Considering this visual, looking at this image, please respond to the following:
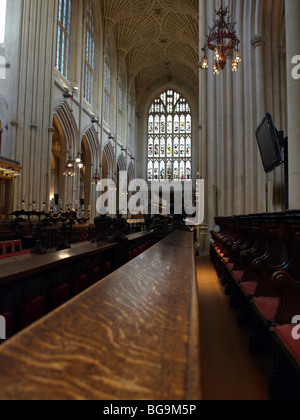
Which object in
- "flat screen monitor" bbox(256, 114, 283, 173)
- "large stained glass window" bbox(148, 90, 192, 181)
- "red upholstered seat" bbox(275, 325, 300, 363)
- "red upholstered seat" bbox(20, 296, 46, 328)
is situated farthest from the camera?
"large stained glass window" bbox(148, 90, 192, 181)

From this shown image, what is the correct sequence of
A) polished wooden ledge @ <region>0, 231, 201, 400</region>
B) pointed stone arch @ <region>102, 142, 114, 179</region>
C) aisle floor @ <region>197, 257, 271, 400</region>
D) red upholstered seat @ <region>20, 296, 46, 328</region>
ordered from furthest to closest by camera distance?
pointed stone arch @ <region>102, 142, 114, 179</region> < red upholstered seat @ <region>20, 296, 46, 328</region> < aisle floor @ <region>197, 257, 271, 400</region> < polished wooden ledge @ <region>0, 231, 201, 400</region>

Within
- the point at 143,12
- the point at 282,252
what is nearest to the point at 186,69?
the point at 143,12

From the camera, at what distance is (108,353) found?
1.74 feet

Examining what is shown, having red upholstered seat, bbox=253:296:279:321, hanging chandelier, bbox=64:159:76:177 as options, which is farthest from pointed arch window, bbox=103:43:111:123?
red upholstered seat, bbox=253:296:279:321

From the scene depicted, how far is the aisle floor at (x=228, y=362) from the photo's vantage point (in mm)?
1629

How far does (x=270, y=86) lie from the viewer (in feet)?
22.1

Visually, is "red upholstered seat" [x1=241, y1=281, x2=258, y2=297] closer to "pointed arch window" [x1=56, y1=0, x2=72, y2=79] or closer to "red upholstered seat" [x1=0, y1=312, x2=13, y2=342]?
"red upholstered seat" [x1=0, y1=312, x2=13, y2=342]

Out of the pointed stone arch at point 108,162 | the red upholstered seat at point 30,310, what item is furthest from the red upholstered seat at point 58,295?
the pointed stone arch at point 108,162

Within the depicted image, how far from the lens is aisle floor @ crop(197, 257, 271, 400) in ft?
5.34

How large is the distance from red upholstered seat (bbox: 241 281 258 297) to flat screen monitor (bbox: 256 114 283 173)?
8.60 ft

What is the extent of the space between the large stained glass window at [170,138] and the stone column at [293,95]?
25901 millimetres

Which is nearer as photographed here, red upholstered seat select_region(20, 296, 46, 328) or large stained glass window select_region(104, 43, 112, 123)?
red upholstered seat select_region(20, 296, 46, 328)

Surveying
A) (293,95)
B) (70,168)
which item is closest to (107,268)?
(293,95)

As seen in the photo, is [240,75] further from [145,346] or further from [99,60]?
[99,60]
